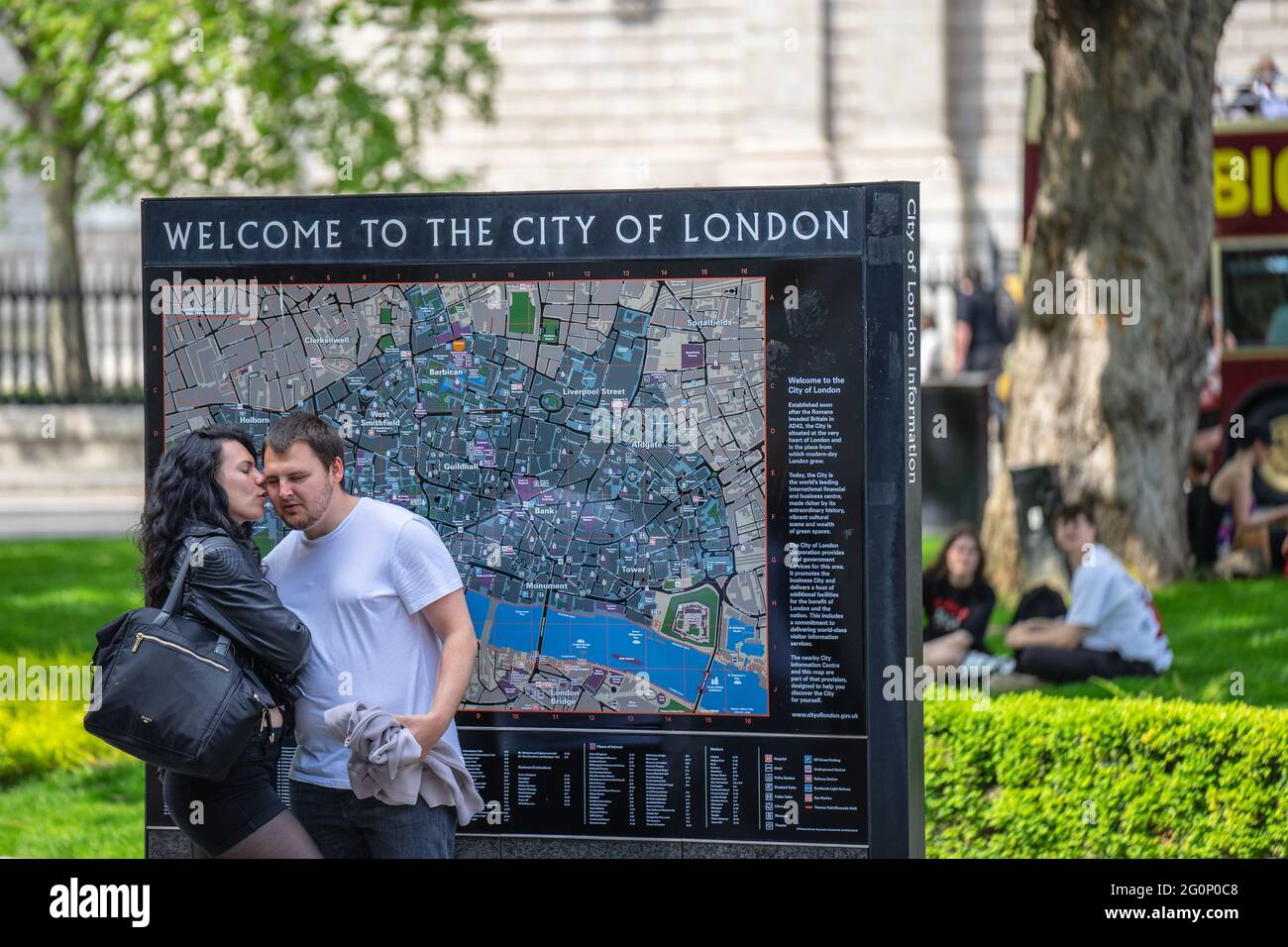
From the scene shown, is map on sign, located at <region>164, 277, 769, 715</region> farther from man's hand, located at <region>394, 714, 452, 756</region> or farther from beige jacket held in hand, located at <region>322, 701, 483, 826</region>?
man's hand, located at <region>394, 714, 452, 756</region>

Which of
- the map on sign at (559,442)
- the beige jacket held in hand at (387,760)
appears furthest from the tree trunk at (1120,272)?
the beige jacket held in hand at (387,760)

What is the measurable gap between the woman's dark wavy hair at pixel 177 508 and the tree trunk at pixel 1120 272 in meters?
7.34

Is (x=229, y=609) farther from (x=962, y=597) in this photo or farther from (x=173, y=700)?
(x=962, y=597)

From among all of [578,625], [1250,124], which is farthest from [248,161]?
[578,625]

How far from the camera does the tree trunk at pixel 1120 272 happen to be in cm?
1020

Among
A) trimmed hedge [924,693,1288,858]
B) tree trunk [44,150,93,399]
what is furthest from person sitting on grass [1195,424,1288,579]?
tree trunk [44,150,93,399]

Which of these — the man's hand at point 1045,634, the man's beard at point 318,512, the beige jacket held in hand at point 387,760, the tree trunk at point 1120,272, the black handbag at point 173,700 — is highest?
the tree trunk at point 1120,272

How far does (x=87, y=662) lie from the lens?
29.7ft

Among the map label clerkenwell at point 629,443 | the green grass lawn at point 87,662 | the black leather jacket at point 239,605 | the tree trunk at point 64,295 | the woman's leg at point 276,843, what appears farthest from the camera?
A: the tree trunk at point 64,295

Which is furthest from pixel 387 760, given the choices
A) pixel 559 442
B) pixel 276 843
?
pixel 559 442

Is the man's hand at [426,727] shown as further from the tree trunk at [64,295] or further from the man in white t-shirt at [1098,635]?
the tree trunk at [64,295]

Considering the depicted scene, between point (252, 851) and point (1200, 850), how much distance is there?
3.70 m

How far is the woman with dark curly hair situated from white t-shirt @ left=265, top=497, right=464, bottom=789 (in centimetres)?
10

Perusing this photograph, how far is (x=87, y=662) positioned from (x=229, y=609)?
5.16m
